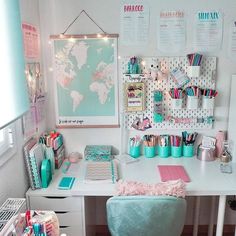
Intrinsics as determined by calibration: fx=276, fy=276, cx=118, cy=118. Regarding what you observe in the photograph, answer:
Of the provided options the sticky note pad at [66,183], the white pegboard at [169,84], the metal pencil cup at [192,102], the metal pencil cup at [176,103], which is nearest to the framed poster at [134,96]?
the white pegboard at [169,84]

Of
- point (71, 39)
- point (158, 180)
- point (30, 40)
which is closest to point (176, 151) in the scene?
point (158, 180)

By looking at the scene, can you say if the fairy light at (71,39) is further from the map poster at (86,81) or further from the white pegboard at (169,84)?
the white pegboard at (169,84)

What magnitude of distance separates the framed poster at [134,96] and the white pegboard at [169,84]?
36 mm

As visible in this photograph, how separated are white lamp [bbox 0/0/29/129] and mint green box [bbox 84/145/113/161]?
71cm

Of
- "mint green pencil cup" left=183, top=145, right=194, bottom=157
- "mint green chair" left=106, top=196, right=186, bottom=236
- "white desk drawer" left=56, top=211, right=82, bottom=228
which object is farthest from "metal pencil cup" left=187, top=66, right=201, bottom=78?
"white desk drawer" left=56, top=211, right=82, bottom=228

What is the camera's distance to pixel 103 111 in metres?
2.11

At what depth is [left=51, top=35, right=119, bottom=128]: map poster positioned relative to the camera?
201 cm

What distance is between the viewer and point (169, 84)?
2066 millimetres

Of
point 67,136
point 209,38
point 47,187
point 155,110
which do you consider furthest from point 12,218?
point 209,38

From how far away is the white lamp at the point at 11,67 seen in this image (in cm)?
130

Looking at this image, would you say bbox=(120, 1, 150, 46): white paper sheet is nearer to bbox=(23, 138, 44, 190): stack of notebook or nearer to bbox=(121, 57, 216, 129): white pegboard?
bbox=(121, 57, 216, 129): white pegboard

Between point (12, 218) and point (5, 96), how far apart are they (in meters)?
0.56

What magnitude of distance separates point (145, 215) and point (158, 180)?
0.37 m

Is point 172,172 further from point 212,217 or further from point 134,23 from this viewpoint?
point 134,23
